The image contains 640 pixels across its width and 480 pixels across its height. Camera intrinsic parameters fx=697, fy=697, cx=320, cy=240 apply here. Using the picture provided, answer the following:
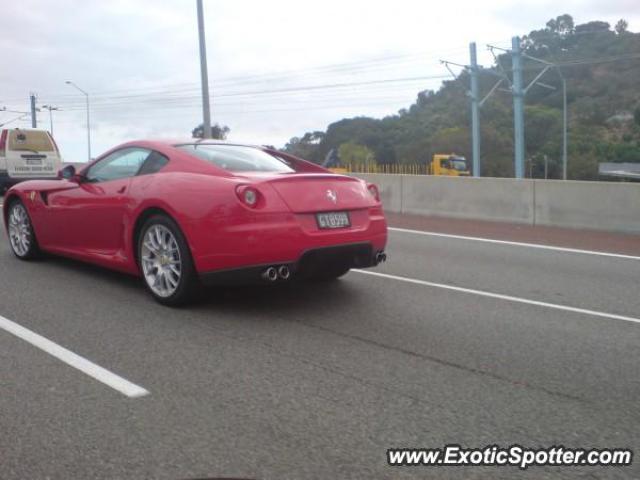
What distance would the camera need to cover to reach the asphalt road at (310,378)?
119 inches

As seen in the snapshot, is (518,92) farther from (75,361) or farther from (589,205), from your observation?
(75,361)

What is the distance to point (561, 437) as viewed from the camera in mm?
3223

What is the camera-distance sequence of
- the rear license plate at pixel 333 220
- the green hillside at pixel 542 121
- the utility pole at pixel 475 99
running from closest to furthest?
the rear license plate at pixel 333 220
the utility pole at pixel 475 99
the green hillside at pixel 542 121

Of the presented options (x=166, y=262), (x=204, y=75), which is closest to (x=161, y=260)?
(x=166, y=262)

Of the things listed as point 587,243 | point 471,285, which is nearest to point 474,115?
point 587,243

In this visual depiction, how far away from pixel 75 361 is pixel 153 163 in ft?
7.42

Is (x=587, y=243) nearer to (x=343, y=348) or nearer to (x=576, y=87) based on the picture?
(x=343, y=348)

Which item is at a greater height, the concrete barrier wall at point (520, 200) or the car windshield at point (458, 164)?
the car windshield at point (458, 164)

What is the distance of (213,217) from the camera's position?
5172 millimetres

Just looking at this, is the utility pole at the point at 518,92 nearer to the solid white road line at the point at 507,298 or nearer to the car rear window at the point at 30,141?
the car rear window at the point at 30,141

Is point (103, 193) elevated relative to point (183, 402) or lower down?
elevated

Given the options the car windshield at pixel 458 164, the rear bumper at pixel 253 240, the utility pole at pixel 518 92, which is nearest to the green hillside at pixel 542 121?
the car windshield at pixel 458 164

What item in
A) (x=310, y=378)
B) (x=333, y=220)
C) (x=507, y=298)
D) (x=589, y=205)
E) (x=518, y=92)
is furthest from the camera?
(x=518, y=92)

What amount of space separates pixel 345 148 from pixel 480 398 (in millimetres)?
61340
